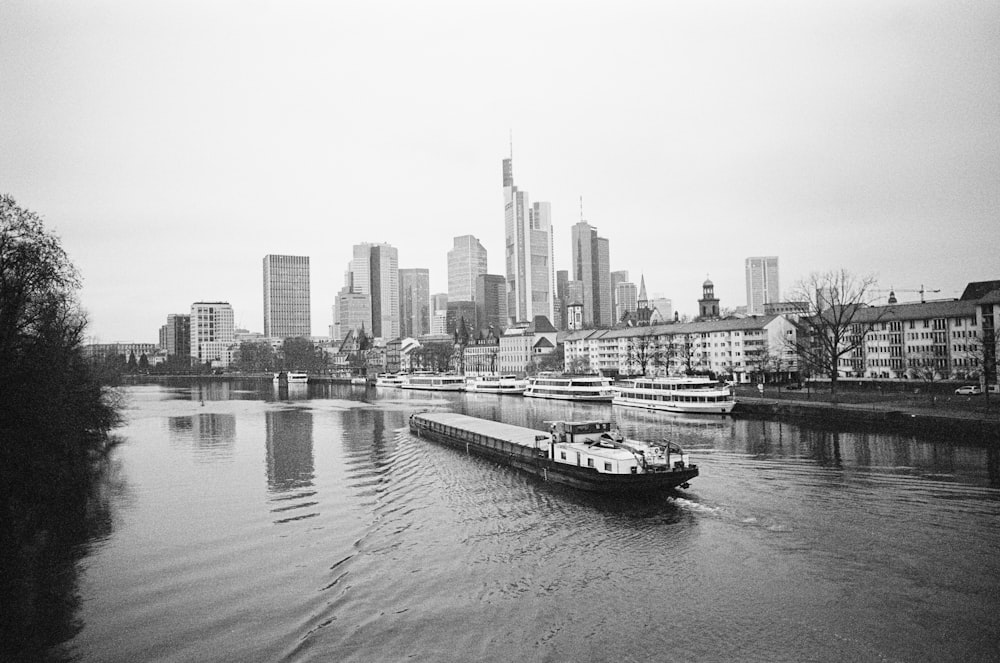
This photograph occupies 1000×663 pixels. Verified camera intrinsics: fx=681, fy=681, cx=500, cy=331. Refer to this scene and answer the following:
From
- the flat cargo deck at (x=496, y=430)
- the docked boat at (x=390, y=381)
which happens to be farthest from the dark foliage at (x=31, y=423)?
the docked boat at (x=390, y=381)

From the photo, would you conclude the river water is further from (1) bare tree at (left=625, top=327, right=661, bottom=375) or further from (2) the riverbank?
(1) bare tree at (left=625, top=327, right=661, bottom=375)

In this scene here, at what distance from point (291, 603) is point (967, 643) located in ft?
66.3

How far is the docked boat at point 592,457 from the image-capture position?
3600 centimetres

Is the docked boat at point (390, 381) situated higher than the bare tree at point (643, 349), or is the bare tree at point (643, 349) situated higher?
the bare tree at point (643, 349)

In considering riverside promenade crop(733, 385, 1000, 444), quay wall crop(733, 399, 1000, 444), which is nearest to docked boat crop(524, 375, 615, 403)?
riverside promenade crop(733, 385, 1000, 444)

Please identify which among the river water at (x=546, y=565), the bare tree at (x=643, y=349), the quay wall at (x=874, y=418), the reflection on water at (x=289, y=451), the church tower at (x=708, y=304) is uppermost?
the church tower at (x=708, y=304)

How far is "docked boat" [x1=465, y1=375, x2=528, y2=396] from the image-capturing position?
136500 mm

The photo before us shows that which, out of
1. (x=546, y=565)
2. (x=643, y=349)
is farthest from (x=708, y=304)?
(x=546, y=565)

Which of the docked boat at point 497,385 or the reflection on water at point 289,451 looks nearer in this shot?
the reflection on water at point 289,451

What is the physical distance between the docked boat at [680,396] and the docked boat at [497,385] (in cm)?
3820

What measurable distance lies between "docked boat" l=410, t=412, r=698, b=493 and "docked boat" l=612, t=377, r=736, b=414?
34.6 m

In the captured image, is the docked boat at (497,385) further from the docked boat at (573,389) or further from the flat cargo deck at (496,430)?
the flat cargo deck at (496,430)

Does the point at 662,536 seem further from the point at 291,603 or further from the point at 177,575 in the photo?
the point at 177,575

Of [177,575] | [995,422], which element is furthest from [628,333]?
[177,575]
